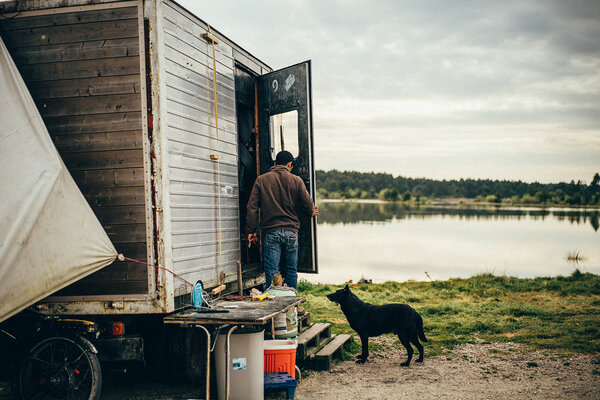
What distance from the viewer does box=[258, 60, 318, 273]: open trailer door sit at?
6.21 metres

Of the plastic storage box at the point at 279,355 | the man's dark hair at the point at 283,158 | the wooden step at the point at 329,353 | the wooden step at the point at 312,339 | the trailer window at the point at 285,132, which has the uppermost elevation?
the trailer window at the point at 285,132

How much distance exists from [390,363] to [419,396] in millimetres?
1152

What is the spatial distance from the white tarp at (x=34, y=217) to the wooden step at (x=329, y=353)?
260cm

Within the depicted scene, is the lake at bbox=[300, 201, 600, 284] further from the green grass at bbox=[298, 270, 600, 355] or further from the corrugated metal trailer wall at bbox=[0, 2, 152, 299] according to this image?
the corrugated metal trailer wall at bbox=[0, 2, 152, 299]

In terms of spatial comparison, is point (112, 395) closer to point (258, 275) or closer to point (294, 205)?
A: point (258, 275)

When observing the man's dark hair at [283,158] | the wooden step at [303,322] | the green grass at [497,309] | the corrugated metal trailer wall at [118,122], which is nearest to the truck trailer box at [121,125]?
the corrugated metal trailer wall at [118,122]

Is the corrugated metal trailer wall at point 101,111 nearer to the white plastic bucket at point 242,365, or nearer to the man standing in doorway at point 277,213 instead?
the white plastic bucket at point 242,365

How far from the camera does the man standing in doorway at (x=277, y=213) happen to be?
5645 millimetres

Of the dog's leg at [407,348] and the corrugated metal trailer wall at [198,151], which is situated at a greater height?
the corrugated metal trailer wall at [198,151]

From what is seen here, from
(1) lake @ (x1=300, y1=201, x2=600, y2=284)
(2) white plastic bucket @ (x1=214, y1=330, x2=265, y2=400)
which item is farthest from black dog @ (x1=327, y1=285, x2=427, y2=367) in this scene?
(1) lake @ (x1=300, y1=201, x2=600, y2=284)

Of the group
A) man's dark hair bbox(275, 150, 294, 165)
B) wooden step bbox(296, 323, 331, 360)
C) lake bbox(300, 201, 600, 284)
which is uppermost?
man's dark hair bbox(275, 150, 294, 165)

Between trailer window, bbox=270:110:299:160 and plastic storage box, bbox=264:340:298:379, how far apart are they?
8.99 ft

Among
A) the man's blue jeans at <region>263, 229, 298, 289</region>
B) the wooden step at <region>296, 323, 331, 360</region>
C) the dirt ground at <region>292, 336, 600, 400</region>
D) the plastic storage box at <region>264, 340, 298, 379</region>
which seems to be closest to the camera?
the plastic storage box at <region>264, 340, 298, 379</region>

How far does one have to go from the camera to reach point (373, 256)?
20875 millimetres
